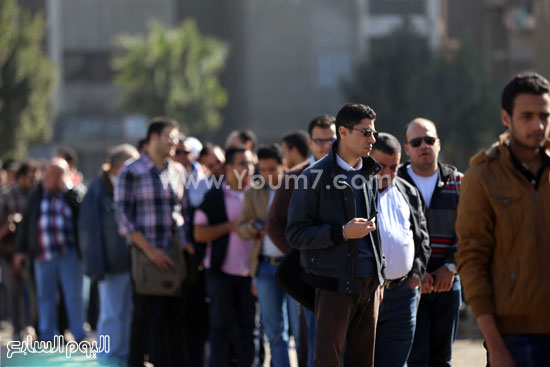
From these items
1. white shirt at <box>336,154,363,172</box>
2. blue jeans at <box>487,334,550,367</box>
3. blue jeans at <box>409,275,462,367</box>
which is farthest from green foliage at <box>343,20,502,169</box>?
blue jeans at <box>487,334,550,367</box>

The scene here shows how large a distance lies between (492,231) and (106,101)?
64211mm

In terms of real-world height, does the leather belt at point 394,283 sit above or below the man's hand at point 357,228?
below

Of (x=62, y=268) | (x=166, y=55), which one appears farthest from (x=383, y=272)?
(x=166, y=55)

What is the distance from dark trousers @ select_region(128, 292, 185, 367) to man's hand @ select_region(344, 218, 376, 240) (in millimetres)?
3079

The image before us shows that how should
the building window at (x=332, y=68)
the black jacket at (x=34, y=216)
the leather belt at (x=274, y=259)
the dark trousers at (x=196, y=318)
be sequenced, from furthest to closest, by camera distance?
1. the building window at (x=332, y=68)
2. the black jacket at (x=34, y=216)
3. the dark trousers at (x=196, y=318)
4. the leather belt at (x=274, y=259)

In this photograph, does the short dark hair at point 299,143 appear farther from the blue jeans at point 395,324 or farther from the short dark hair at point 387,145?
the blue jeans at point 395,324

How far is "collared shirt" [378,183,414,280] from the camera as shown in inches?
245

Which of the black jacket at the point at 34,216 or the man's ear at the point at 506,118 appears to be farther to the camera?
the black jacket at the point at 34,216

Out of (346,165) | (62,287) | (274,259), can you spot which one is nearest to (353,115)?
(346,165)

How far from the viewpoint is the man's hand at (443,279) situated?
6996mm

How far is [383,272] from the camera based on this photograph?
6.08 m

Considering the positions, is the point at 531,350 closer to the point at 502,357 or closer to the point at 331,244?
the point at 502,357

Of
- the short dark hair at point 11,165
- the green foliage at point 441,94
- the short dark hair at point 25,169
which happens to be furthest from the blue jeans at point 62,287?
the green foliage at point 441,94

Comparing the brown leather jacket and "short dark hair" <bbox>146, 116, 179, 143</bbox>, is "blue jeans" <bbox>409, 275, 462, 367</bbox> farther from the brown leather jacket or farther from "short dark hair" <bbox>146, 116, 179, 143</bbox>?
"short dark hair" <bbox>146, 116, 179, 143</bbox>
